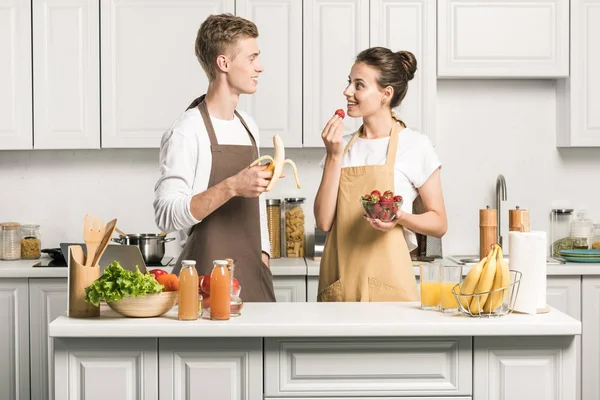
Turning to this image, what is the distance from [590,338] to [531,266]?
1.98m

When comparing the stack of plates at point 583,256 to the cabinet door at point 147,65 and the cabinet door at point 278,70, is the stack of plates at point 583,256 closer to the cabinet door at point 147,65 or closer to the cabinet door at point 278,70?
the cabinet door at point 278,70

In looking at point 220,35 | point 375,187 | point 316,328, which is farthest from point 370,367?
point 220,35

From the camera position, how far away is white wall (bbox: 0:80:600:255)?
474cm

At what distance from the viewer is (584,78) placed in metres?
4.43

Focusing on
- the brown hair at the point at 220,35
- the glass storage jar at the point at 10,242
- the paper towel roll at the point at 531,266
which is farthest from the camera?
the glass storage jar at the point at 10,242

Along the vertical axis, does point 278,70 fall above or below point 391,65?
above

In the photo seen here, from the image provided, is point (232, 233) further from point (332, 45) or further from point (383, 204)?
point (332, 45)

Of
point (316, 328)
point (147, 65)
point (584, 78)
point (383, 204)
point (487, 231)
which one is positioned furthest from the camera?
point (584, 78)

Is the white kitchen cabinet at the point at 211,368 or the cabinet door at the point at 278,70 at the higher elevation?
the cabinet door at the point at 278,70

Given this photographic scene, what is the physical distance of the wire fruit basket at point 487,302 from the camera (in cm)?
240

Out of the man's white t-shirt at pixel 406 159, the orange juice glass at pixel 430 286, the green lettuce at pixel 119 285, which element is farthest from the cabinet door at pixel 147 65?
the orange juice glass at pixel 430 286

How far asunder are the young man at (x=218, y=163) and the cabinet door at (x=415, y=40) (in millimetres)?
1398

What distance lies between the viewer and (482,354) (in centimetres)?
239

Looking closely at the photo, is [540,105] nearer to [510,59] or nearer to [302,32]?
[510,59]
